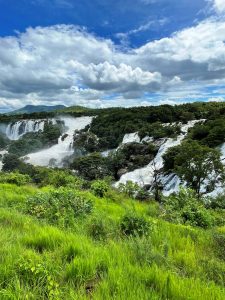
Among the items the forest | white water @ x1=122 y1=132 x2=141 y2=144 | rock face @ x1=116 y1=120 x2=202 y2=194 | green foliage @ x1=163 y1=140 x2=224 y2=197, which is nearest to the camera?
the forest

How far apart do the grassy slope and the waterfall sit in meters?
86.7

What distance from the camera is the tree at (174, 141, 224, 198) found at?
31172 millimetres

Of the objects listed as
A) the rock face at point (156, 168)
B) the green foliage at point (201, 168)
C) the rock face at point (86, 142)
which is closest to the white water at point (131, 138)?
the rock face at point (156, 168)

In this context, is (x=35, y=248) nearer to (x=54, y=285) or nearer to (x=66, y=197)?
(x=54, y=285)

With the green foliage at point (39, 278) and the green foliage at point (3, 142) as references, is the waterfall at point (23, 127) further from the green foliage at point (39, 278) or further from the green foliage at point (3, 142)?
the green foliage at point (39, 278)

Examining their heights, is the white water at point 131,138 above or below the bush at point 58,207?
below

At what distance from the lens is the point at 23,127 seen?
9119cm

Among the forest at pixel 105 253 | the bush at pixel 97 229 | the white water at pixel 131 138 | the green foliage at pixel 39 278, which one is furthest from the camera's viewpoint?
the white water at pixel 131 138

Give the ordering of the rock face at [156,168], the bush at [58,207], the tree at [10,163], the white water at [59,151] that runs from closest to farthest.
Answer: the bush at [58,207]
the rock face at [156,168]
the tree at [10,163]
the white water at [59,151]

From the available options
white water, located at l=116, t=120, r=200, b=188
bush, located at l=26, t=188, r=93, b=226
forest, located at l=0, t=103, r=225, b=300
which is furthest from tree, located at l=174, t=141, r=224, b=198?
bush, located at l=26, t=188, r=93, b=226

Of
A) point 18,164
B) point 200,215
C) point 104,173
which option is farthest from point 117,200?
point 18,164

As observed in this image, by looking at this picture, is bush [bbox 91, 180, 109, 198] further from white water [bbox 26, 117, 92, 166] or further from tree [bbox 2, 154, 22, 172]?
white water [bbox 26, 117, 92, 166]

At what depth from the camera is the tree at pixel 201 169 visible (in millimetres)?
31172

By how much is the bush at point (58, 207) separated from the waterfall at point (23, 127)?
273 ft
